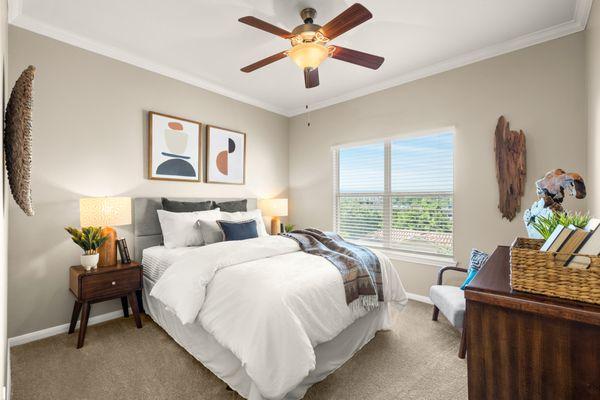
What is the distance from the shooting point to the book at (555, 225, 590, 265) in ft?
2.80

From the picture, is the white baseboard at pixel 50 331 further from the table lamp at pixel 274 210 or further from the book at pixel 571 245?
the book at pixel 571 245

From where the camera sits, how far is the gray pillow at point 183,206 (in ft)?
11.0

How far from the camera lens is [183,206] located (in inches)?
134

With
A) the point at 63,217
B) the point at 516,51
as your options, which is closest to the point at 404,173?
the point at 516,51

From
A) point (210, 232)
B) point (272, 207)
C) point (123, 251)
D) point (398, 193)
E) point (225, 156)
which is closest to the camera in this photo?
point (123, 251)

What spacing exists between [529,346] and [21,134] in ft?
6.44

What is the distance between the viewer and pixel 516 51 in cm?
289

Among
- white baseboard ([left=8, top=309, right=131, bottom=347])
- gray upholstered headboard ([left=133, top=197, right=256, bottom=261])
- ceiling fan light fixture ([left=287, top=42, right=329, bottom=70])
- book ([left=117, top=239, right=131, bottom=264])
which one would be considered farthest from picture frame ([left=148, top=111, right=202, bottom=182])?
ceiling fan light fixture ([left=287, top=42, right=329, bottom=70])

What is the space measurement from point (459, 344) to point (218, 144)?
3496 mm

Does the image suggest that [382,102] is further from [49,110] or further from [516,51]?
[49,110]

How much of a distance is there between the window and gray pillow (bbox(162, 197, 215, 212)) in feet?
6.44

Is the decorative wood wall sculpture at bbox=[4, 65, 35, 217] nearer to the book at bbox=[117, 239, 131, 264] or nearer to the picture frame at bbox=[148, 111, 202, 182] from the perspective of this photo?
the book at bbox=[117, 239, 131, 264]

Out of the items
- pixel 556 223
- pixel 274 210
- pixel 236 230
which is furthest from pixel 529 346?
pixel 274 210

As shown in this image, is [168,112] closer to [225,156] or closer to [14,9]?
[225,156]
